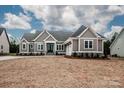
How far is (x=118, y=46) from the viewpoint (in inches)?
1246

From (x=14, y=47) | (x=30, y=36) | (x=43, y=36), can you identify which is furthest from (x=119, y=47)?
(x=14, y=47)

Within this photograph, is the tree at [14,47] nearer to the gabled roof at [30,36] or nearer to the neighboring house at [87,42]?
the gabled roof at [30,36]

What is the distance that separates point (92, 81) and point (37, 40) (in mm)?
25955

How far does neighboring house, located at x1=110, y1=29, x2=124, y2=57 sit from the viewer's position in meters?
30.4

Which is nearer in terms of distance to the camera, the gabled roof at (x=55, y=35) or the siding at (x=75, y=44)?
the siding at (x=75, y=44)

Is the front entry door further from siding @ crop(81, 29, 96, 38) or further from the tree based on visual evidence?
siding @ crop(81, 29, 96, 38)

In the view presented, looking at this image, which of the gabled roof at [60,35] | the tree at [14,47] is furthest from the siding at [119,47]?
the tree at [14,47]

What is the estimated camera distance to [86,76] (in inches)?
486

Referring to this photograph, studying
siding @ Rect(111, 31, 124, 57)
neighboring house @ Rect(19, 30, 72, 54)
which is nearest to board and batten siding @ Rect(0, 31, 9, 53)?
neighboring house @ Rect(19, 30, 72, 54)

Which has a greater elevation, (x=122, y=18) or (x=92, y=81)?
(x=122, y=18)

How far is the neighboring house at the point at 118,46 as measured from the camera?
99.7ft
